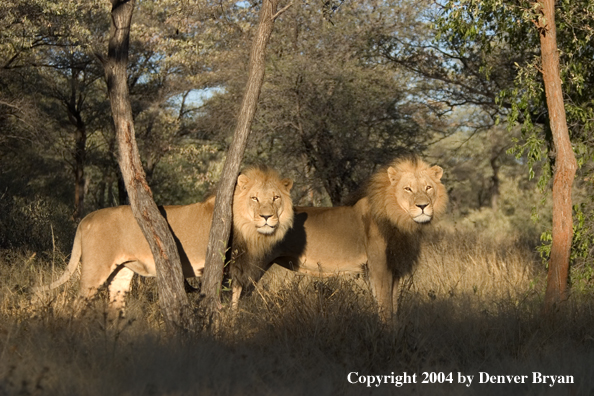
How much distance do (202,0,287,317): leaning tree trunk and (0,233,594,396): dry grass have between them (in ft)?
1.40

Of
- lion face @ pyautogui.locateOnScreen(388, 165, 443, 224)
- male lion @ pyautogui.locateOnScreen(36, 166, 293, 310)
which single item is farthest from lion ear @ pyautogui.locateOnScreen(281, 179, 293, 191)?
lion face @ pyautogui.locateOnScreen(388, 165, 443, 224)

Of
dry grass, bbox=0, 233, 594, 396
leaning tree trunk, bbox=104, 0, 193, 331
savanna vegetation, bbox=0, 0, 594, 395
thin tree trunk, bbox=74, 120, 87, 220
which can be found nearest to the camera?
dry grass, bbox=0, 233, 594, 396

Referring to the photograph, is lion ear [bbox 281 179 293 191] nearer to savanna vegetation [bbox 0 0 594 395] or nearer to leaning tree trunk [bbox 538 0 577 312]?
savanna vegetation [bbox 0 0 594 395]

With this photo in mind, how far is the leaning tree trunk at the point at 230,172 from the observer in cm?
578

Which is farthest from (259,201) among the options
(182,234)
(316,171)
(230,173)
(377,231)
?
(316,171)

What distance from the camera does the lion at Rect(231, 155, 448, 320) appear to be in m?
6.66

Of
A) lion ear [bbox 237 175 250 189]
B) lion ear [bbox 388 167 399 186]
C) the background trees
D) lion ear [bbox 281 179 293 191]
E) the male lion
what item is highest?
the background trees

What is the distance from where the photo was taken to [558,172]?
6477mm

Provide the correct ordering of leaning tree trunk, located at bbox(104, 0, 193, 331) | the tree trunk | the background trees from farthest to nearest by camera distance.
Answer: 1. the background trees
2. the tree trunk
3. leaning tree trunk, located at bbox(104, 0, 193, 331)

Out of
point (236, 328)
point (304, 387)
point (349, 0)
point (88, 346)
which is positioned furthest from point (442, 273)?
point (349, 0)

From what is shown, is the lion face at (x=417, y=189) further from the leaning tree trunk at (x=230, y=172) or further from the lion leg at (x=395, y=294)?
the leaning tree trunk at (x=230, y=172)

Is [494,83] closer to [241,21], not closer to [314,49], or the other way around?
[314,49]

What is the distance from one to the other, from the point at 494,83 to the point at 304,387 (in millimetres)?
8065

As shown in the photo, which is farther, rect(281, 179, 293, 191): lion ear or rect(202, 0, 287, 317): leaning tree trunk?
rect(281, 179, 293, 191): lion ear
